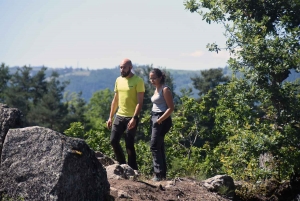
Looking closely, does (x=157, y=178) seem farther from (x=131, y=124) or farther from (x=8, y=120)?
(x=8, y=120)

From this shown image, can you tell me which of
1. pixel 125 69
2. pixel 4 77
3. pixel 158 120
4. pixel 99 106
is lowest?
pixel 99 106

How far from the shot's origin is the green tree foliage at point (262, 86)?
9.14 m

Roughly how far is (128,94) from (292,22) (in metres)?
5.19

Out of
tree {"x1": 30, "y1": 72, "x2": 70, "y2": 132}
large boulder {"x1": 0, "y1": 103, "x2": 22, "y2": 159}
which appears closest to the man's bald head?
large boulder {"x1": 0, "y1": 103, "x2": 22, "y2": 159}

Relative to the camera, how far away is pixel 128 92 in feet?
25.6

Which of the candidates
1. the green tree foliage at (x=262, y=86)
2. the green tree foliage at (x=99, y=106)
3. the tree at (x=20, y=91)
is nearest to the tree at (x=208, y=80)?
the green tree foliage at (x=99, y=106)

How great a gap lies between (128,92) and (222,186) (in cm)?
212

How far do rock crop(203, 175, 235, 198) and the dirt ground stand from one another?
0.15 meters

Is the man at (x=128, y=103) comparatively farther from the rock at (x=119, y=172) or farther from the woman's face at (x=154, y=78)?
the rock at (x=119, y=172)

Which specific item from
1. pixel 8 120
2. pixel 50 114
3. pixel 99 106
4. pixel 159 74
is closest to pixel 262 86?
pixel 159 74

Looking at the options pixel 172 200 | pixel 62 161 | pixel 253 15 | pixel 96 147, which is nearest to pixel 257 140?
pixel 172 200

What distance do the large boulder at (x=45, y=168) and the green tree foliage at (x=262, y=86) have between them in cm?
461

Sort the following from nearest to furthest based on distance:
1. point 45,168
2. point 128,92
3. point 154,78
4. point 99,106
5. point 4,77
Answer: point 45,168 → point 154,78 → point 128,92 → point 4,77 → point 99,106

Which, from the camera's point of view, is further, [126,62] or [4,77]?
[4,77]
